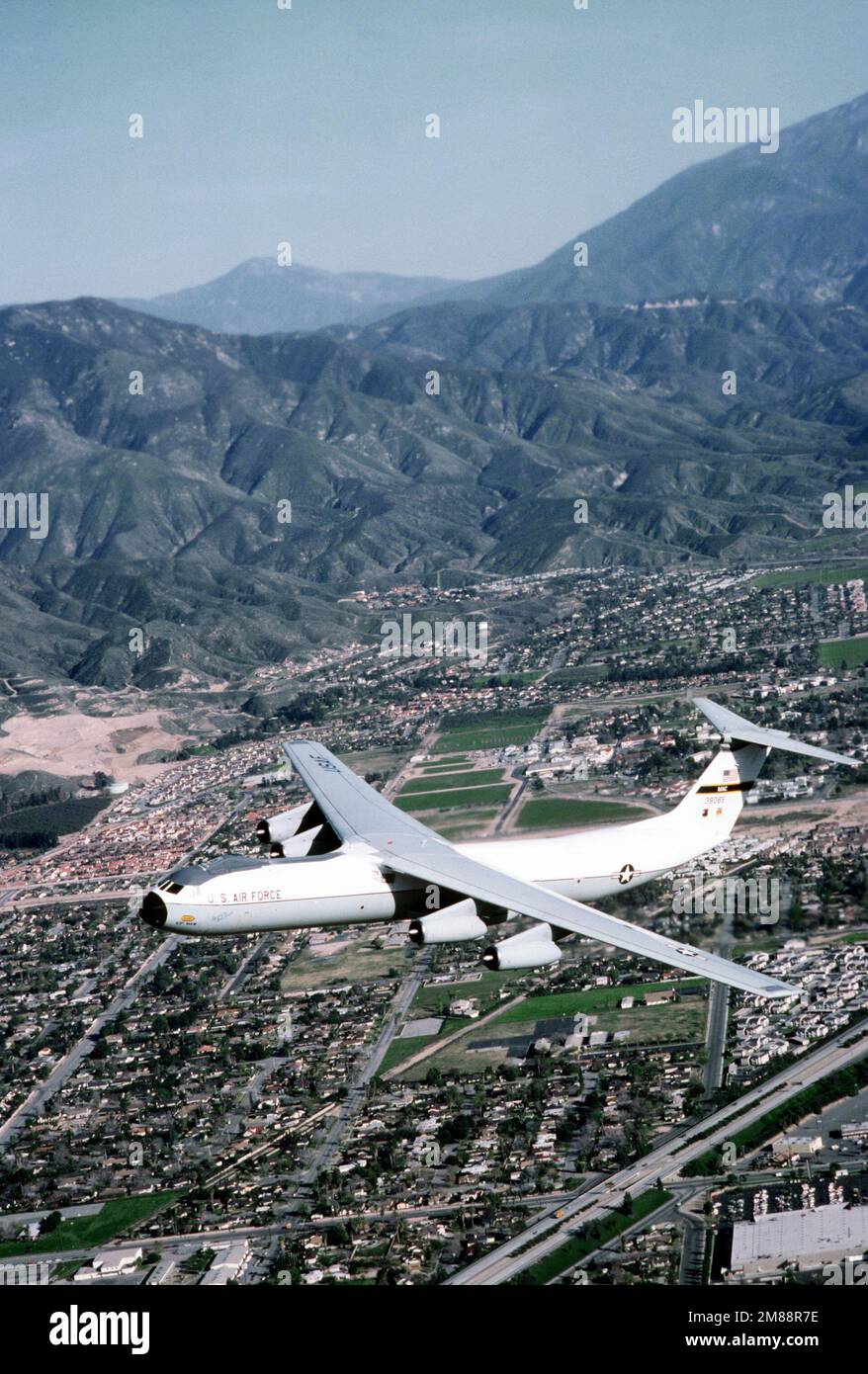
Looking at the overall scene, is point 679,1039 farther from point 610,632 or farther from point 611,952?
point 610,632

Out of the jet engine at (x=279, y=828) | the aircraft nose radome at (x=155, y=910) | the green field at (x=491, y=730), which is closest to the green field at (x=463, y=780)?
the green field at (x=491, y=730)

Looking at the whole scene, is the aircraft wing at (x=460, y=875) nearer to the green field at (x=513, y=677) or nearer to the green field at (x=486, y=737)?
the green field at (x=486, y=737)

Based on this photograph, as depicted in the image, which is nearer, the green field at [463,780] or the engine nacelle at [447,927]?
the engine nacelle at [447,927]

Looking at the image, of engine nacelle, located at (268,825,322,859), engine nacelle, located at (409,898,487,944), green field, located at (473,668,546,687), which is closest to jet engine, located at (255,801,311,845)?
engine nacelle, located at (268,825,322,859)

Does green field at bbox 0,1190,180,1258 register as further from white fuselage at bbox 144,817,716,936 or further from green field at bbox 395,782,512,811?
green field at bbox 395,782,512,811

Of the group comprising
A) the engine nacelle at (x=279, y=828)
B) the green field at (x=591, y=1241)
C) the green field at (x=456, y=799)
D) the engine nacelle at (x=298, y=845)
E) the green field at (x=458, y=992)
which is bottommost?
the green field at (x=591, y=1241)

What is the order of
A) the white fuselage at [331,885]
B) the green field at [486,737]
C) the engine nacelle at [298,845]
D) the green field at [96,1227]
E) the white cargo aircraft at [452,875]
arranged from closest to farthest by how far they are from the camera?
the white cargo aircraft at [452,875] → the white fuselage at [331,885] → the engine nacelle at [298,845] → the green field at [96,1227] → the green field at [486,737]
